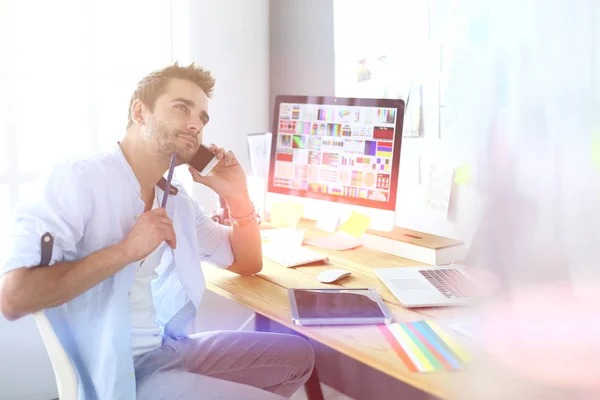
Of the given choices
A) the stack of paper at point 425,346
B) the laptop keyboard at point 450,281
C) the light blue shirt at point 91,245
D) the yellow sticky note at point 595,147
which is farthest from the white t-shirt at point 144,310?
the yellow sticky note at point 595,147

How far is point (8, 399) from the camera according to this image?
1952mm

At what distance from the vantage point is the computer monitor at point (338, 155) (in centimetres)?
173

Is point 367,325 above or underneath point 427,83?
underneath

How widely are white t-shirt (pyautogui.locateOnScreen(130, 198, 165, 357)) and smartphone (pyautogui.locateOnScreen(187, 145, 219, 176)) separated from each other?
0.27 meters

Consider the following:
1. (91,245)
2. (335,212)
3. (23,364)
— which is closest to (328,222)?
(335,212)

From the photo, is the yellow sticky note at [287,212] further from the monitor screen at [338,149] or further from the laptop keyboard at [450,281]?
the laptop keyboard at [450,281]

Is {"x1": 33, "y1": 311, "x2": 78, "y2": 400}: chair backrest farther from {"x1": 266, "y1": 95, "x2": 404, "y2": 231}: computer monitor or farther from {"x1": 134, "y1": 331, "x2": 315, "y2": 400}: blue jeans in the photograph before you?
{"x1": 266, "y1": 95, "x2": 404, "y2": 231}: computer monitor

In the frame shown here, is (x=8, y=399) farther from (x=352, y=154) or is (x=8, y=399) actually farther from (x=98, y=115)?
(x=352, y=154)

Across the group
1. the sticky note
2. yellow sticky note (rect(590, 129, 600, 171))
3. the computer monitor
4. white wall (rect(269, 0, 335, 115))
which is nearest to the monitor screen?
the computer monitor

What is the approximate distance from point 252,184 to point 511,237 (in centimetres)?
137

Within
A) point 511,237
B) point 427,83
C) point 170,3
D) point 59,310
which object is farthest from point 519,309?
point 170,3

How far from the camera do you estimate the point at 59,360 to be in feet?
3.68

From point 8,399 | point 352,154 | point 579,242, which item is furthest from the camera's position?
→ point 8,399

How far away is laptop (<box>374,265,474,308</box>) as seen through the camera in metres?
1.32
